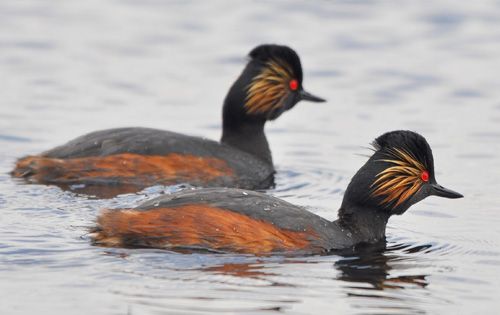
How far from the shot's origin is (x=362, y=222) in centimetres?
1233

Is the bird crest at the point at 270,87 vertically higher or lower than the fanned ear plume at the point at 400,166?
higher

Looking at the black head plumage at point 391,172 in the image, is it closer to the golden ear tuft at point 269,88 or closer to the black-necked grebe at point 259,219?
the black-necked grebe at point 259,219

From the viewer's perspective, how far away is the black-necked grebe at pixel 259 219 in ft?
37.7

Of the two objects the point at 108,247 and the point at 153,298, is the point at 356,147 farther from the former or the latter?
the point at 153,298

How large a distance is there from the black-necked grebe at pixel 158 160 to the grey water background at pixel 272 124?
0.31 meters

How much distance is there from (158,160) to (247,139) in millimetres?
1791

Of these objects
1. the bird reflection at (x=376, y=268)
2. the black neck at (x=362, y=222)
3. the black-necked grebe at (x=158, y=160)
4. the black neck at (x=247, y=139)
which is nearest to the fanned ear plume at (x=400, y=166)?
the black neck at (x=362, y=222)

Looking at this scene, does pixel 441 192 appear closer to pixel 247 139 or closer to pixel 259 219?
pixel 259 219

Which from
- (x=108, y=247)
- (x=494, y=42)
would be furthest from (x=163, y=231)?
(x=494, y=42)

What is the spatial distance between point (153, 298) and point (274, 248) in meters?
1.83

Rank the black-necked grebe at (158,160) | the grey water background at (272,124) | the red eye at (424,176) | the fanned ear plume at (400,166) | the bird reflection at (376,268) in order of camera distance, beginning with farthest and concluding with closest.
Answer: the black-necked grebe at (158,160) < the red eye at (424,176) < the fanned ear plume at (400,166) < the bird reflection at (376,268) < the grey water background at (272,124)

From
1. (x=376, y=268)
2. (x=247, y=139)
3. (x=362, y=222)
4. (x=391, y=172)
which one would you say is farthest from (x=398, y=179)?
(x=247, y=139)

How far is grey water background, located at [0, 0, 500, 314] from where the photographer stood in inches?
411

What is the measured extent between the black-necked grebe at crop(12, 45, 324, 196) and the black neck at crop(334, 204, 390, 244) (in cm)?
324
